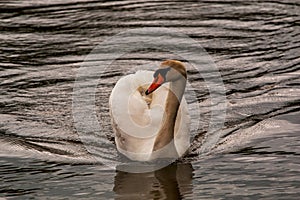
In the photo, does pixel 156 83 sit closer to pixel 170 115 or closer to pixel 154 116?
pixel 170 115

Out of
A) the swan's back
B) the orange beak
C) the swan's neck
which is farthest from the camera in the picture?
the swan's back

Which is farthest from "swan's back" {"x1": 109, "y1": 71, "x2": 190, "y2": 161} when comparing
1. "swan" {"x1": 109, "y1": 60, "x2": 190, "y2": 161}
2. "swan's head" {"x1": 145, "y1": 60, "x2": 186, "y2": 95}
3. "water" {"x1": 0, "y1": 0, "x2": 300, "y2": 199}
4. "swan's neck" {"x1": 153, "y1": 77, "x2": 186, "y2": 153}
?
"swan's head" {"x1": 145, "y1": 60, "x2": 186, "y2": 95}

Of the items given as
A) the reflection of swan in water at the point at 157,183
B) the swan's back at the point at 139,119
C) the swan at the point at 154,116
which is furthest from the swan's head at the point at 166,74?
the reflection of swan in water at the point at 157,183

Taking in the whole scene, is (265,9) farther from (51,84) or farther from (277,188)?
(277,188)

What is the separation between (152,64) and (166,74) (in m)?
3.02

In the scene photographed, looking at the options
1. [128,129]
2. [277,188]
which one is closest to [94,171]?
[128,129]

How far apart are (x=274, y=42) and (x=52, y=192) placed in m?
5.10

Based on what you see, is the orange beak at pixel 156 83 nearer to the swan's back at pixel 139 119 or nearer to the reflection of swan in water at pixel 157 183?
the swan's back at pixel 139 119

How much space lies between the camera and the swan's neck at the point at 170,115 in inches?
313

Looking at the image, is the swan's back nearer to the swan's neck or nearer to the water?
the swan's neck

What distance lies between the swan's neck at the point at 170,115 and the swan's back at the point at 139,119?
12 centimetres

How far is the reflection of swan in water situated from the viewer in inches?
288

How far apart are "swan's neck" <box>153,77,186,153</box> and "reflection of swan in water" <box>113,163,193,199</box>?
227mm

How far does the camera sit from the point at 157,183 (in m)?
7.60
